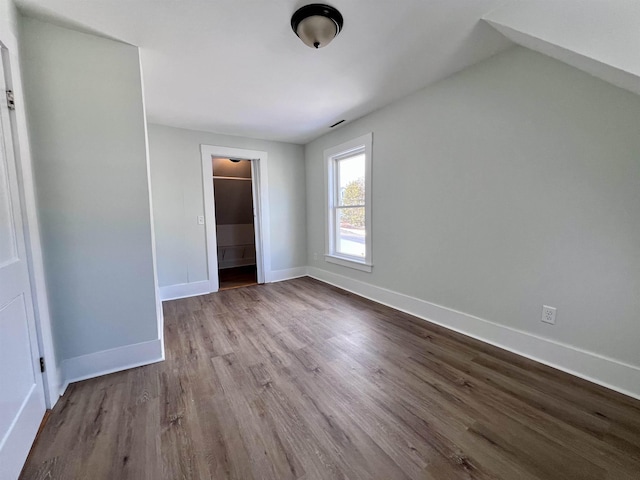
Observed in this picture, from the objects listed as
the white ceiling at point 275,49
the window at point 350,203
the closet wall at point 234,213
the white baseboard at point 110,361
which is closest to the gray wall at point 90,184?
the white baseboard at point 110,361

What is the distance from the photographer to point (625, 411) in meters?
1.39

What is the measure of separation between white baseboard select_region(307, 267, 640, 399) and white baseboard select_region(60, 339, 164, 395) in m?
2.40

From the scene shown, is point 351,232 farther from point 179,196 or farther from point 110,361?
point 110,361

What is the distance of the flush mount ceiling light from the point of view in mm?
1462

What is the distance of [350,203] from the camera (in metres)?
3.68

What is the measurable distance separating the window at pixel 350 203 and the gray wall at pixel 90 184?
2.34 meters

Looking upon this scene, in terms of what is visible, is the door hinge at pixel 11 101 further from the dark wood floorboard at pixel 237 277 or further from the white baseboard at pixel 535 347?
the white baseboard at pixel 535 347

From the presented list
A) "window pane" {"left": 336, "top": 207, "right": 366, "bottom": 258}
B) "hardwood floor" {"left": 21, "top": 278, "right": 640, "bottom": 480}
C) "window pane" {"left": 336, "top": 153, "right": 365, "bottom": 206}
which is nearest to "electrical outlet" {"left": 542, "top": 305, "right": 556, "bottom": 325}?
"hardwood floor" {"left": 21, "top": 278, "right": 640, "bottom": 480}

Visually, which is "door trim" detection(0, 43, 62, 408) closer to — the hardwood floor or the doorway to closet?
the hardwood floor

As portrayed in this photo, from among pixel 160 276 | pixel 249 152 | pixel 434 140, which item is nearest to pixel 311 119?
pixel 249 152

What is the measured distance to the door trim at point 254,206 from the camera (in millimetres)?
3601

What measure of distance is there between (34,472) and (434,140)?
3.36 m

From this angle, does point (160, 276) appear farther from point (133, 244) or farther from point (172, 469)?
point (172, 469)

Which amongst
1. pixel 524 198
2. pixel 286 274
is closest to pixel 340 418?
pixel 524 198
